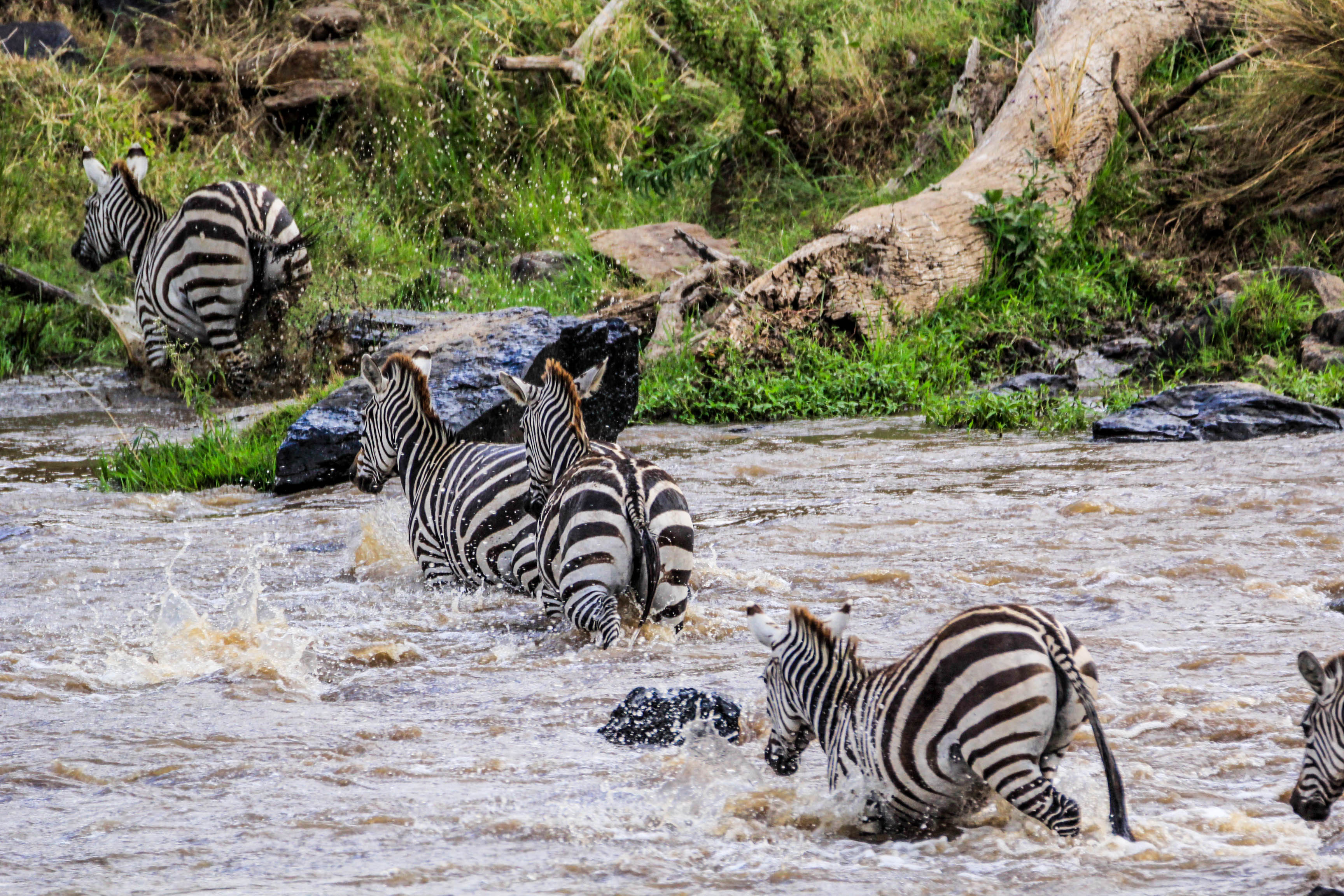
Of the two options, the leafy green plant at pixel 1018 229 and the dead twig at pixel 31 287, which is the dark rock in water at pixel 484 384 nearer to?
the leafy green plant at pixel 1018 229

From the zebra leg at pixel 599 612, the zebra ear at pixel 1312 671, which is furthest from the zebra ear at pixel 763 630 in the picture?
the zebra leg at pixel 599 612

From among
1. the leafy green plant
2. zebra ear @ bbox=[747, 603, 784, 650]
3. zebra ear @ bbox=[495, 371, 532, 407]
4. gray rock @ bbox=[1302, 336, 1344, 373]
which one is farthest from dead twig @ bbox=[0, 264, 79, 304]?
zebra ear @ bbox=[747, 603, 784, 650]

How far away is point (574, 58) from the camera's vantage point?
16203 mm

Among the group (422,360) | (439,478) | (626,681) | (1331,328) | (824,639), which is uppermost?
(1331,328)

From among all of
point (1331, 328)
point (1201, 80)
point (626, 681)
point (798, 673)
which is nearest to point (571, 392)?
point (626, 681)

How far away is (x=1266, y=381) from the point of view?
33.1 ft

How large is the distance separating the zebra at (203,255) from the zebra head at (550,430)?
5.81 metres

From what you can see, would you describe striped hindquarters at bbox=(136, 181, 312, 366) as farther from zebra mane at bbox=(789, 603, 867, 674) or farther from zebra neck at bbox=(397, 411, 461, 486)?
zebra mane at bbox=(789, 603, 867, 674)

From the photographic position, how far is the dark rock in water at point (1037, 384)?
10.6m

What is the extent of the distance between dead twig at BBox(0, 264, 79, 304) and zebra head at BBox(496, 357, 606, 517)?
31.3 feet

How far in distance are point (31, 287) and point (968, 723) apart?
43.0 ft

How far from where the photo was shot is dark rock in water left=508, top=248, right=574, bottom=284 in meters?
13.7

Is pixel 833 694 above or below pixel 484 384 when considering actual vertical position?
below

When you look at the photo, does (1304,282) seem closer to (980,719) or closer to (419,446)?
(419,446)
